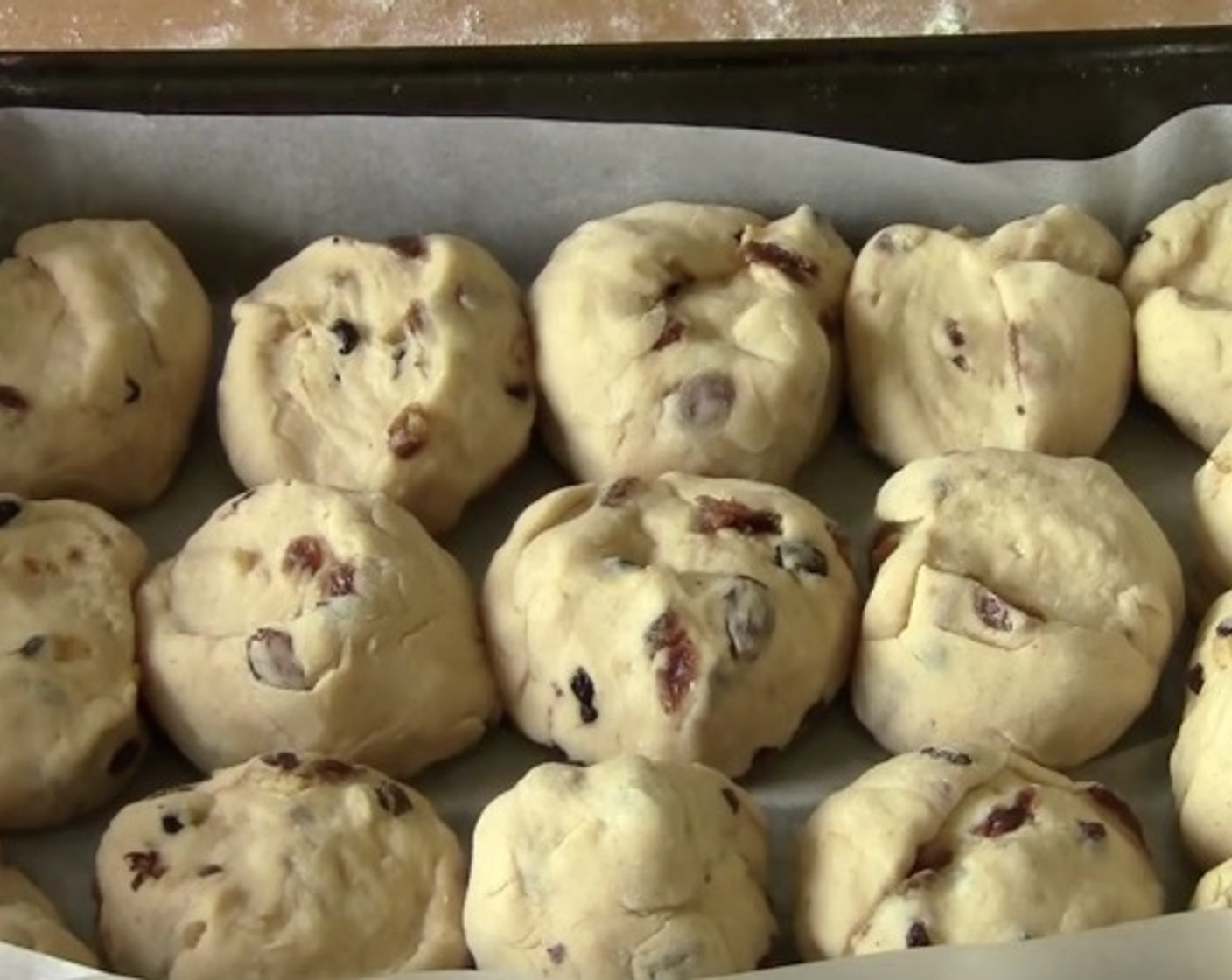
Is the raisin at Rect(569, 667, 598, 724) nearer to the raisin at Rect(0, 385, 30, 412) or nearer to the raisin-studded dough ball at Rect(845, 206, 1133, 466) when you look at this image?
the raisin-studded dough ball at Rect(845, 206, 1133, 466)

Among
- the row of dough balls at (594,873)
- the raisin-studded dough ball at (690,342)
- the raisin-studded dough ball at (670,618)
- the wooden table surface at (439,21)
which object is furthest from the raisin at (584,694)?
the wooden table surface at (439,21)

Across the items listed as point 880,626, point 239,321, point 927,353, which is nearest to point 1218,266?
point 927,353

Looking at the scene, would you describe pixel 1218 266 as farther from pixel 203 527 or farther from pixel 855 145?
pixel 203 527

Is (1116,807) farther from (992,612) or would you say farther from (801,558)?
(801,558)

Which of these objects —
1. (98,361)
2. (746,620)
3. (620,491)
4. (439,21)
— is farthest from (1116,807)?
(439,21)

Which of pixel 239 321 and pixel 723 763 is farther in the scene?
pixel 239 321

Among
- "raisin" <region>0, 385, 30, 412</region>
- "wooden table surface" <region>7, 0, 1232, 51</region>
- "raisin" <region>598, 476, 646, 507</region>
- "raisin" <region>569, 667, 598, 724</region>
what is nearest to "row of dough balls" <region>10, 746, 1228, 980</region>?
"raisin" <region>569, 667, 598, 724</region>
